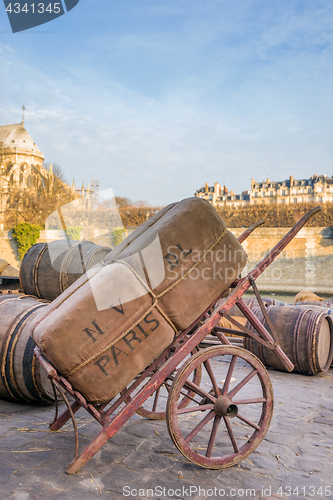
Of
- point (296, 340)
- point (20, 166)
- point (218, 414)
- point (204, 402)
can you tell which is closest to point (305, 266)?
point (296, 340)

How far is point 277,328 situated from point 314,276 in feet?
81.3

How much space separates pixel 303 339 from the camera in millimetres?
5109

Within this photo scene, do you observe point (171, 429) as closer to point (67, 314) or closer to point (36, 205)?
point (67, 314)

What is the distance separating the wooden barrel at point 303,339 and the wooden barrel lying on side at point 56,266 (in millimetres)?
2979

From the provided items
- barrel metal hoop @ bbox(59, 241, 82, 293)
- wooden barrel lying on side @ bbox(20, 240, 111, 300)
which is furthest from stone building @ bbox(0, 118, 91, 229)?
A: barrel metal hoop @ bbox(59, 241, 82, 293)

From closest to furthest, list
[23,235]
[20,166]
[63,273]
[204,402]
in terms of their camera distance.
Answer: [204,402], [63,273], [23,235], [20,166]

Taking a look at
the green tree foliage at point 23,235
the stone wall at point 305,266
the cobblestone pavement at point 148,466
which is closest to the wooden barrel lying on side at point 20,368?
the cobblestone pavement at point 148,466

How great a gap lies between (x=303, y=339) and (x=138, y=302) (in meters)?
3.54

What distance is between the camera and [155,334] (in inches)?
97.6

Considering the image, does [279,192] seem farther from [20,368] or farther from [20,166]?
[20,368]

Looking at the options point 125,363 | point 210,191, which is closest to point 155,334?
point 125,363

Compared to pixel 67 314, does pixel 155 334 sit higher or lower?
lower

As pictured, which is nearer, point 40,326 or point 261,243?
point 40,326

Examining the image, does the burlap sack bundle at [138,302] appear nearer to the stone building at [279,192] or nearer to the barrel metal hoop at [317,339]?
the barrel metal hoop at [317,339]
